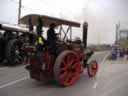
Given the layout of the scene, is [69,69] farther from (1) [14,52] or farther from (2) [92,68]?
(1) [14,52]

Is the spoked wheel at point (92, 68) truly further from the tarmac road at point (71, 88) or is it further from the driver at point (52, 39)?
the driver at point (52, 39)

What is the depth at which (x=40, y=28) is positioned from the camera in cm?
938

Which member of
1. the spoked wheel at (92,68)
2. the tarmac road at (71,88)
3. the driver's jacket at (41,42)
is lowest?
the tarmac road at (71,88)

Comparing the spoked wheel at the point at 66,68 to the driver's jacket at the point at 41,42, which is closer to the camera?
the spoked wheel at the point at 66,68

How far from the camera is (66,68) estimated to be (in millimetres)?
9000

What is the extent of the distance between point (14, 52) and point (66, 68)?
7216mm

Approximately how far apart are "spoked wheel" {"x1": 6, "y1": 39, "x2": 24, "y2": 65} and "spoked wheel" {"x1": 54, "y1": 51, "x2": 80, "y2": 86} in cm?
670

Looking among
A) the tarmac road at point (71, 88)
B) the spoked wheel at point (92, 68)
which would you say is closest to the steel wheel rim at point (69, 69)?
the tarmac road at point (71, 88)

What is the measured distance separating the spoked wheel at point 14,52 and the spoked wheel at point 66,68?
22.0 ft

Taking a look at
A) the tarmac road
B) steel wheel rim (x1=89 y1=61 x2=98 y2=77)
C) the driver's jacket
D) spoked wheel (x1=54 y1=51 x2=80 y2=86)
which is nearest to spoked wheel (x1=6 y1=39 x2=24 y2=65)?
the tarmac road

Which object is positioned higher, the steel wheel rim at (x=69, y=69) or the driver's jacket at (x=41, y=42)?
the driver's jacket at (x=41, y=42)

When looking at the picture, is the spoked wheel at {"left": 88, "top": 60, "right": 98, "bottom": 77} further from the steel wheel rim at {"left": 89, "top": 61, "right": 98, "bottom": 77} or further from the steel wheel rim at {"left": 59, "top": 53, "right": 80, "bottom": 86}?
the steel wheel rim at {"left": 59, "top": 53, "right": 80, "bottom": 86}

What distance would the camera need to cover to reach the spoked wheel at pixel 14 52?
50.2 ft

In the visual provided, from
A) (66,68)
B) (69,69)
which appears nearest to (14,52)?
(69,69)
